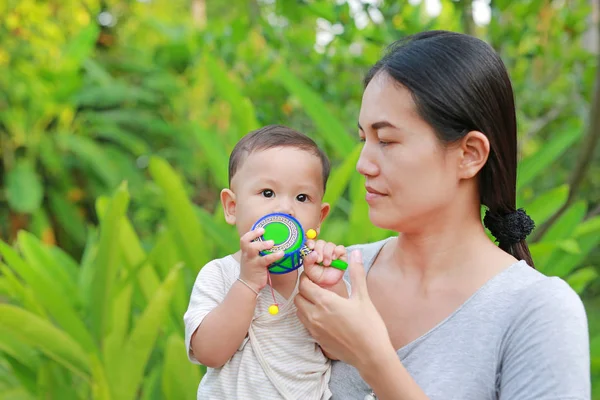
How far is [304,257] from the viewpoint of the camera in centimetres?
142

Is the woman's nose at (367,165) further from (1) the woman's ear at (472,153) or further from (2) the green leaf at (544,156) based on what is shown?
(2) the green leaf at (544,156)

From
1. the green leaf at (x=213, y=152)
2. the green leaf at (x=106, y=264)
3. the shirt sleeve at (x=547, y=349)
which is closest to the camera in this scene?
the shirt sleeve at (x=547, y=349)

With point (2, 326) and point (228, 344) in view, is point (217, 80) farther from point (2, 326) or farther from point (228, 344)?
point (228, 344)

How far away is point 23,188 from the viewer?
540cm

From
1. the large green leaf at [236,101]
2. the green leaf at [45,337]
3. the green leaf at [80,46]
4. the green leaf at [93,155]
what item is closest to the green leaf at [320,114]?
the large green leaf at [236,101]

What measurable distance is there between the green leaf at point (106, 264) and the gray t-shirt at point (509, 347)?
112 centimetres

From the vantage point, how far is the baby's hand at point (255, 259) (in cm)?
138

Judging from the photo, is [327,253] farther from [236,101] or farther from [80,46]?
[80,46]

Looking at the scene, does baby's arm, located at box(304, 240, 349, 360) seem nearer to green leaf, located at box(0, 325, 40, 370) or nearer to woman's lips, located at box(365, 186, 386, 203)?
woman's lips, located at box(365, 186, 386, 203)

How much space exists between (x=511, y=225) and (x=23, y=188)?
15.0 ft

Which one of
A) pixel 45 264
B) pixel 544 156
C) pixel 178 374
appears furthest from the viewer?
pixel 45 264

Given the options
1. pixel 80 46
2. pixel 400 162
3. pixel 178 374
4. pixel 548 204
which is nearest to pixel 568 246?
pixel 548 204

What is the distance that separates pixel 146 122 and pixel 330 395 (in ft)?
16.2

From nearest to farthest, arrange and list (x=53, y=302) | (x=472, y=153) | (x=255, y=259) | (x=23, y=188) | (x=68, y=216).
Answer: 1. (x=255, y=259)
2. (x=472, y=153)
3. (x=53, y=302)
4. (x=23, y=188)
5. (x=68, y=216)
